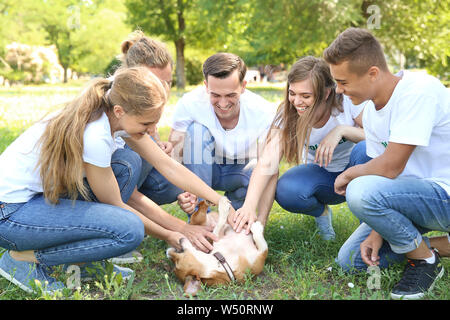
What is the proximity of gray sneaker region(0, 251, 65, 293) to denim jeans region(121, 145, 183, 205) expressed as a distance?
998mm

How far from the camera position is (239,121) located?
358 cm

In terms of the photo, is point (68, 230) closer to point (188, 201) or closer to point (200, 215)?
point (200, 215)

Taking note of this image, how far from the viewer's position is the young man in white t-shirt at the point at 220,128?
3.37m

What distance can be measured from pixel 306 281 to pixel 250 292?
344 mm

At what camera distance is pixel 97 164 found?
2.50 meters

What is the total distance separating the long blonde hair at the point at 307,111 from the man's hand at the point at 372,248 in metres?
0.78

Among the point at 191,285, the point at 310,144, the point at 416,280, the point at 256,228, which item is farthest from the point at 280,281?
the point at 310,144

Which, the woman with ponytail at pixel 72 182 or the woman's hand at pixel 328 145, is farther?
the woman's hand at pixel 328 145

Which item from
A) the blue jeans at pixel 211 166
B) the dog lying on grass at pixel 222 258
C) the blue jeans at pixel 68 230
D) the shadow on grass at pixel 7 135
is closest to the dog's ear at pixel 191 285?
the dog lying on grass at pixel 222 258

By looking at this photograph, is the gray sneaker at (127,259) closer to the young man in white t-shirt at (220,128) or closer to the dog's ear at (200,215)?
the dog's ear at (200,215)

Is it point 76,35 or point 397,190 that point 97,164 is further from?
point 76,35

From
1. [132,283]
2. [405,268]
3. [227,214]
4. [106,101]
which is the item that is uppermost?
[106,101]
